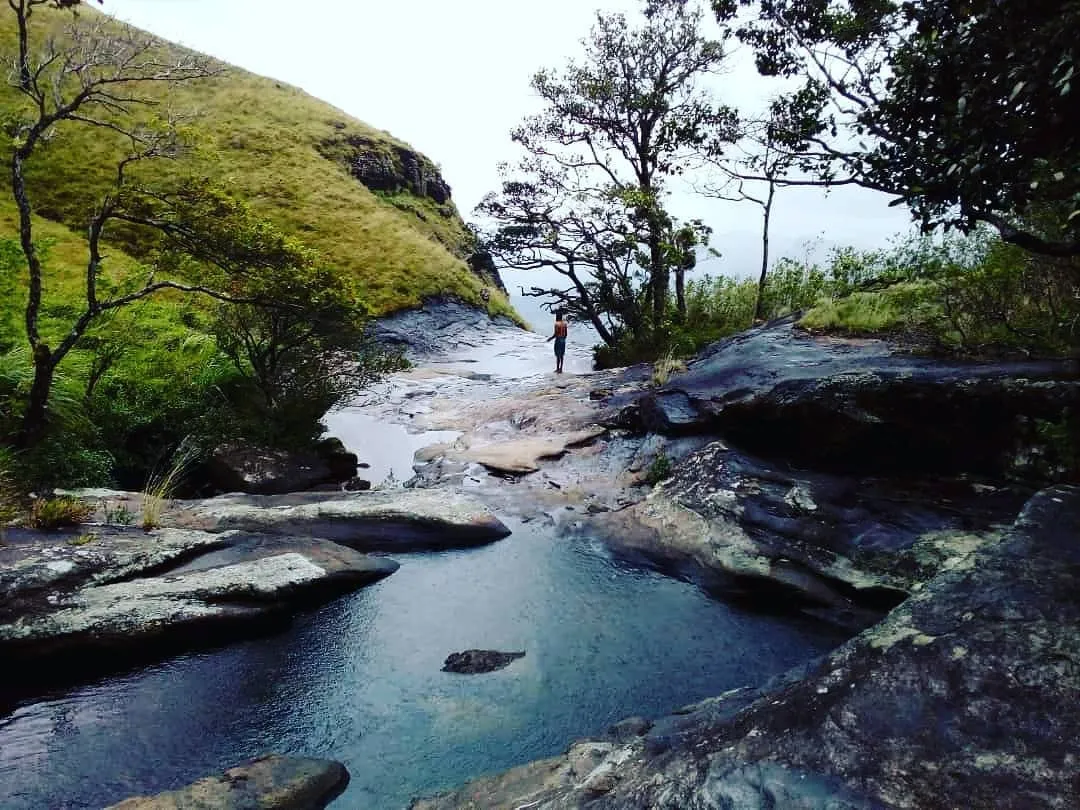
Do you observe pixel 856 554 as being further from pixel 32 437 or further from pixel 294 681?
pixel 32 437

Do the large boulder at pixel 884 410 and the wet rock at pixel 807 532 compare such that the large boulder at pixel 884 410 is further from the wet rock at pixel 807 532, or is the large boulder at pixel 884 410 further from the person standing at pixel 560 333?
the person standing at pixel 560 333

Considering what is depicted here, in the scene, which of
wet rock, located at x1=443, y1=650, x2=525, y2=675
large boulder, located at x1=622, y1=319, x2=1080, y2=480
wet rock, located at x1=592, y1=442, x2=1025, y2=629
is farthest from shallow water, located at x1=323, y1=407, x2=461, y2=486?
wet rock, located at x1=443, y1=650, x2=525, y2=675

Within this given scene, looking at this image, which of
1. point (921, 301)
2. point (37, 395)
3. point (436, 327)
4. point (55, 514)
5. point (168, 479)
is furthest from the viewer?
point (436, 327)

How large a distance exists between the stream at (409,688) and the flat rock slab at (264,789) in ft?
0.71

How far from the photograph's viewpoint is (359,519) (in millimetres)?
10398

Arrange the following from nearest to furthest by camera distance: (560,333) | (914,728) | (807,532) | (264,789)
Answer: (914,728) → (264,789) → (807,532) → (560,333)

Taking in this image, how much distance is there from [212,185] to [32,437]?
5.40 m

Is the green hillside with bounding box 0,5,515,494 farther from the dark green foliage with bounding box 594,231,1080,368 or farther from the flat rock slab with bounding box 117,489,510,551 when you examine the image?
the dark green foliage with bounding box 594,231,1080,368

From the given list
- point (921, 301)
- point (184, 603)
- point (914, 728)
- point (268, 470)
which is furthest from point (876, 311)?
point (184, 603)

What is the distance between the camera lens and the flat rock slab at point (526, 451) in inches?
548

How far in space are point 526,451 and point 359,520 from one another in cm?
520

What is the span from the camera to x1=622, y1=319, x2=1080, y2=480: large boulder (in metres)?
8.25

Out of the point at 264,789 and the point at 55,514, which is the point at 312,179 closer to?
the point at 55,514

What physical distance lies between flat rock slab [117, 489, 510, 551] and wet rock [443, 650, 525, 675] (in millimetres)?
3289
